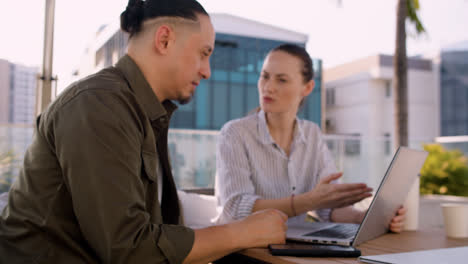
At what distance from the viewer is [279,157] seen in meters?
2.16

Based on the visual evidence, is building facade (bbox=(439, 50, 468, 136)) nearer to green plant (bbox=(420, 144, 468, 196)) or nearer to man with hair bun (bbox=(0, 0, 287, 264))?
green plant (bbox=(420, 144, 468, 196))

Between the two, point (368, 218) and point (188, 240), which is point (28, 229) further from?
point (368, 218)

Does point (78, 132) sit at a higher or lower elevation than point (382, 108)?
lower

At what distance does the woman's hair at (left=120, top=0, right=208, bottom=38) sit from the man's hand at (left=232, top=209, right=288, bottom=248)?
65 cm

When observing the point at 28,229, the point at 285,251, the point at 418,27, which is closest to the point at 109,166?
the point at 28,229

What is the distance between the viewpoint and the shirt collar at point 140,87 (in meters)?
1.27

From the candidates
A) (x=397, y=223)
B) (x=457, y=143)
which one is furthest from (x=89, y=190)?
(x=457, y=143)

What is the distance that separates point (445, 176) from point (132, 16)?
22.6 feet

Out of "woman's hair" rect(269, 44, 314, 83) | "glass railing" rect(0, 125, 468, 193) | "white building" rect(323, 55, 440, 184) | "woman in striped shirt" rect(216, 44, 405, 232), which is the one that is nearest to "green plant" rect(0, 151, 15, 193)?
"glass railing" rect(0, 125, 468, 193)

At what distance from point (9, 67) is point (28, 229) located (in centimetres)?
234

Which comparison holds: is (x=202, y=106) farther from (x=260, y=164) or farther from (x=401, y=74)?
(x=260, y=164)

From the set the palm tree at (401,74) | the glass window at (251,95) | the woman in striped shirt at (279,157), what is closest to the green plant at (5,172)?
the woman in striped shirt at (279,157)

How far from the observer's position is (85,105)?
39.4 inches

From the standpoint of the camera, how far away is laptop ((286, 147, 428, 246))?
1312 millimetres
